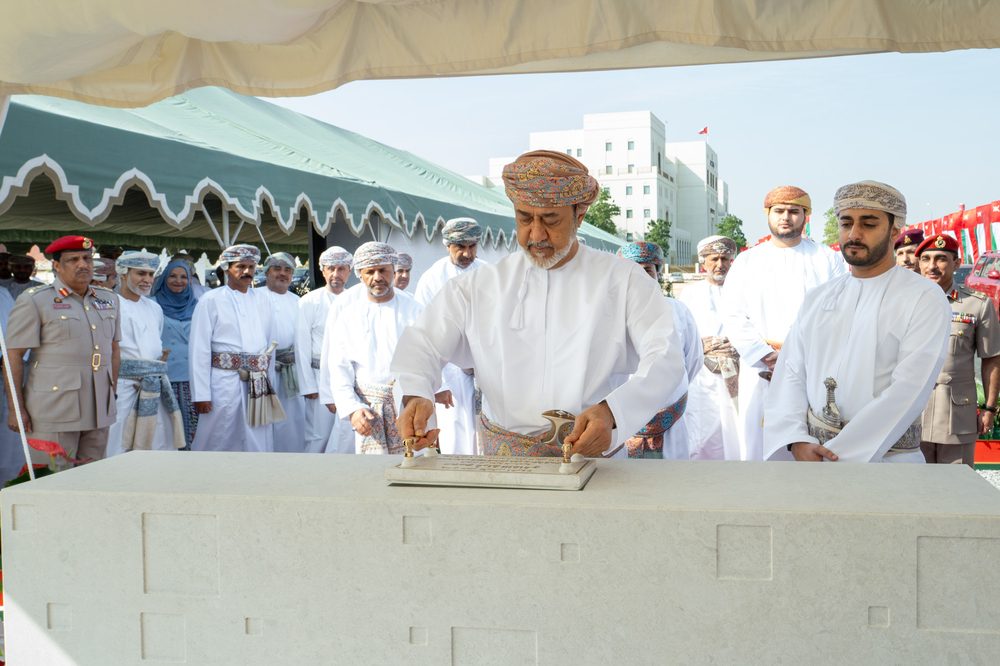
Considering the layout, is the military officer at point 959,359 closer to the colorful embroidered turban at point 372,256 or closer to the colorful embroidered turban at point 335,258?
the colorful embroidered turban at point 372,256

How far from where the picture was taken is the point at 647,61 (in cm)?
271

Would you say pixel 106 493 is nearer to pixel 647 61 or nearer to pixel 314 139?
pixel 647 61

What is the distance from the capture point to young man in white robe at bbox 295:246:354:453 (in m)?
6.42

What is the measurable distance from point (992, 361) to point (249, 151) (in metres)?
5.55

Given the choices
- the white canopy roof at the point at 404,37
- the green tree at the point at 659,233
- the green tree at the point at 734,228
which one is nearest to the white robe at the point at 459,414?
the white canopy roof at the point at 404,37

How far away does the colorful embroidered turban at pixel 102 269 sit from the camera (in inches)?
274

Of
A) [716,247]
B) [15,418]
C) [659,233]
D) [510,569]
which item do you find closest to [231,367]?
[15,418]

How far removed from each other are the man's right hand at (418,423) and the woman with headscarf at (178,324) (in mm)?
4515

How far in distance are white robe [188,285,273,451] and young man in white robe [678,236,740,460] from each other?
3.00 meters

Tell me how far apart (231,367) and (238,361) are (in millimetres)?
63

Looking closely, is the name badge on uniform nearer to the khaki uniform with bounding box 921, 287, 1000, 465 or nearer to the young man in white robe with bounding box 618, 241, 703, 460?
the khaki uniform with bounding box 921, 287, 1000, 465

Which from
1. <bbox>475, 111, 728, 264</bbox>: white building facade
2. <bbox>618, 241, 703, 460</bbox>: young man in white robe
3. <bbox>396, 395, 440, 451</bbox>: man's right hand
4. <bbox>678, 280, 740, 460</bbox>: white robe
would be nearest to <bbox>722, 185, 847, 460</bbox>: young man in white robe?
<bbox>618, 241, 703, 460</bbox>: young man in white robe

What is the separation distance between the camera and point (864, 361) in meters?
2.83

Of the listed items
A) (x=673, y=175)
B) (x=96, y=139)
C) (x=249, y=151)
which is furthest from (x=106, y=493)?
(x=673, y=175)
